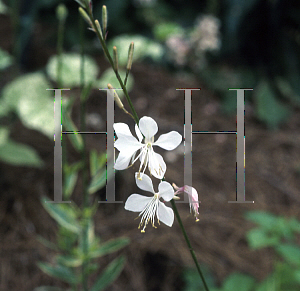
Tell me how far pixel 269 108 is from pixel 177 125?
72 cm

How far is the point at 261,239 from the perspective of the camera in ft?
3.01

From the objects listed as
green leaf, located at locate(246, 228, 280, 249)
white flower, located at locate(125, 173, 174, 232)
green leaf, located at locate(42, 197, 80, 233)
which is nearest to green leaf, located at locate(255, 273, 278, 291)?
green leaf, located at locate(246, 228, 280, 249)

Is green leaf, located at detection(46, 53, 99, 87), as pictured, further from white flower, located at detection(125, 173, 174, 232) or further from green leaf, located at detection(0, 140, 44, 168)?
white flower, located at detection(125, 173, 174, 232)

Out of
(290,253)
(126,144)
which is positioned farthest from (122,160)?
(290,253)

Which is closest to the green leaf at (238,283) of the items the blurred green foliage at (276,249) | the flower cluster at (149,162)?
the blurred green foliage at (276,249)

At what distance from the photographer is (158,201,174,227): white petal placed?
1.24 feet

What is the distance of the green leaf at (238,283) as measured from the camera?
98cm

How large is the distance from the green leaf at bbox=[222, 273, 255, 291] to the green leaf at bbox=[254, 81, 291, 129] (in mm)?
1313

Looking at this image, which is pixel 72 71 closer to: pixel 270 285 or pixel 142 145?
pixel 142 145

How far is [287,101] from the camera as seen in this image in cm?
237

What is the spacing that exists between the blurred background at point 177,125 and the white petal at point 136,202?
1.15ft

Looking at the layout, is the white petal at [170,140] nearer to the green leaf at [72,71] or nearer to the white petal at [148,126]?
the white petal at [148,126]

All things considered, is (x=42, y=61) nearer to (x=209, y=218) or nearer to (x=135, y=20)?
(x=135, y=20)

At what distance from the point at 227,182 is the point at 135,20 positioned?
4.40 ft
